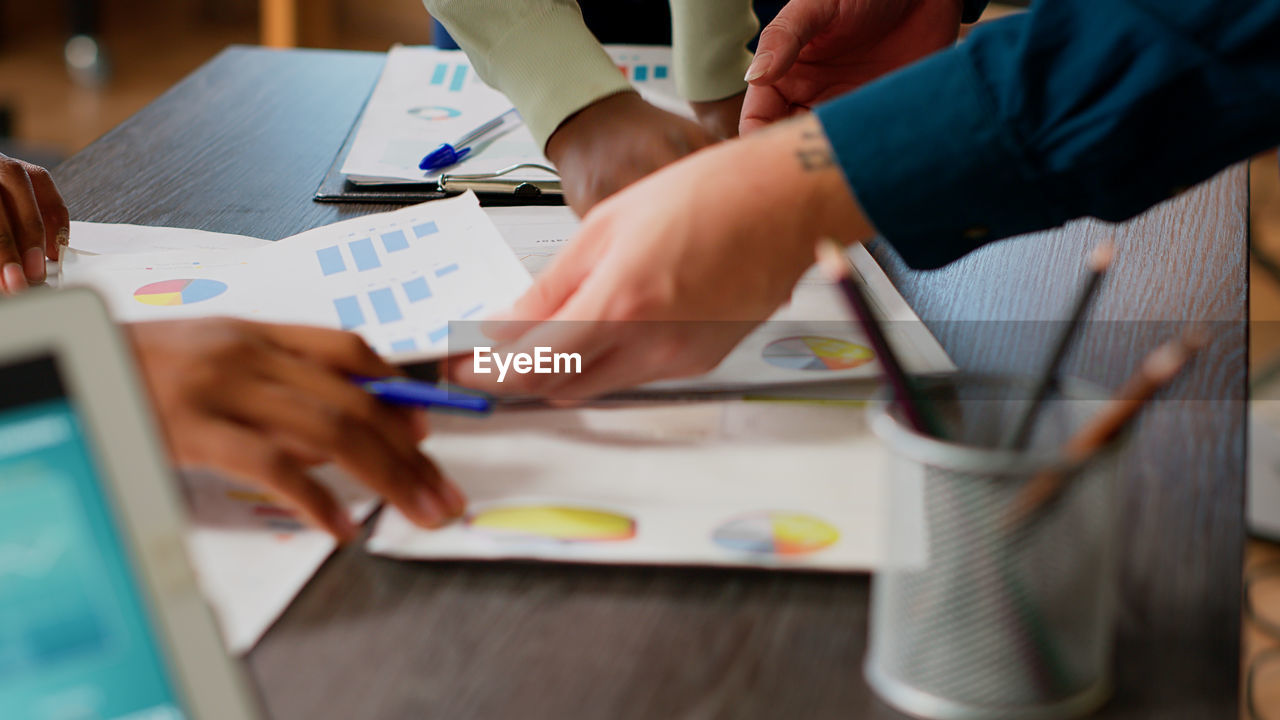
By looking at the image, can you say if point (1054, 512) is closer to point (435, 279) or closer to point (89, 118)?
point (435, 279)

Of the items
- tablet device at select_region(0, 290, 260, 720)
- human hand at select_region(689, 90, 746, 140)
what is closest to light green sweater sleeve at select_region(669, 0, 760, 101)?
human hand at select_region(689, 90, 746, 140)

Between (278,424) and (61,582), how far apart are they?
0.18 meters

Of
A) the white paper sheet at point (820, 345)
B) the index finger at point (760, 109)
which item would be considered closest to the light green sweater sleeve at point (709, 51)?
the index finger at point (760, 109)

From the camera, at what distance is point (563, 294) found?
531mm

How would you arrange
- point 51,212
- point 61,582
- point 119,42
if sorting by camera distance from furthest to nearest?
1. point 119,42
2. point 51,212
3. point 61,582

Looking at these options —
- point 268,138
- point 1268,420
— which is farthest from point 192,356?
point 1268,420

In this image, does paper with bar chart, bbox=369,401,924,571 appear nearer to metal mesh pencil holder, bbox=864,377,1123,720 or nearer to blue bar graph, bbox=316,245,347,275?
metal mesh pencil holder, bbox=864,377,1123,720

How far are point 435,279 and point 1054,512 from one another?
15.7 inches

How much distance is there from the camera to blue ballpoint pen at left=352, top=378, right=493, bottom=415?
46cm

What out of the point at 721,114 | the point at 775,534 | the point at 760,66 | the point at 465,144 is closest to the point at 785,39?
the point at 760,66

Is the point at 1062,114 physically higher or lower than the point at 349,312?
higher

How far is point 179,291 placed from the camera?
63 centimetres

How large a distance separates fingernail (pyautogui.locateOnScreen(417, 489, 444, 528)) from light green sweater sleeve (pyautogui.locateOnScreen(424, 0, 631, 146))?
0.43 m

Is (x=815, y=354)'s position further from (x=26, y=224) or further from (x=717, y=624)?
(x=26, y=224)
